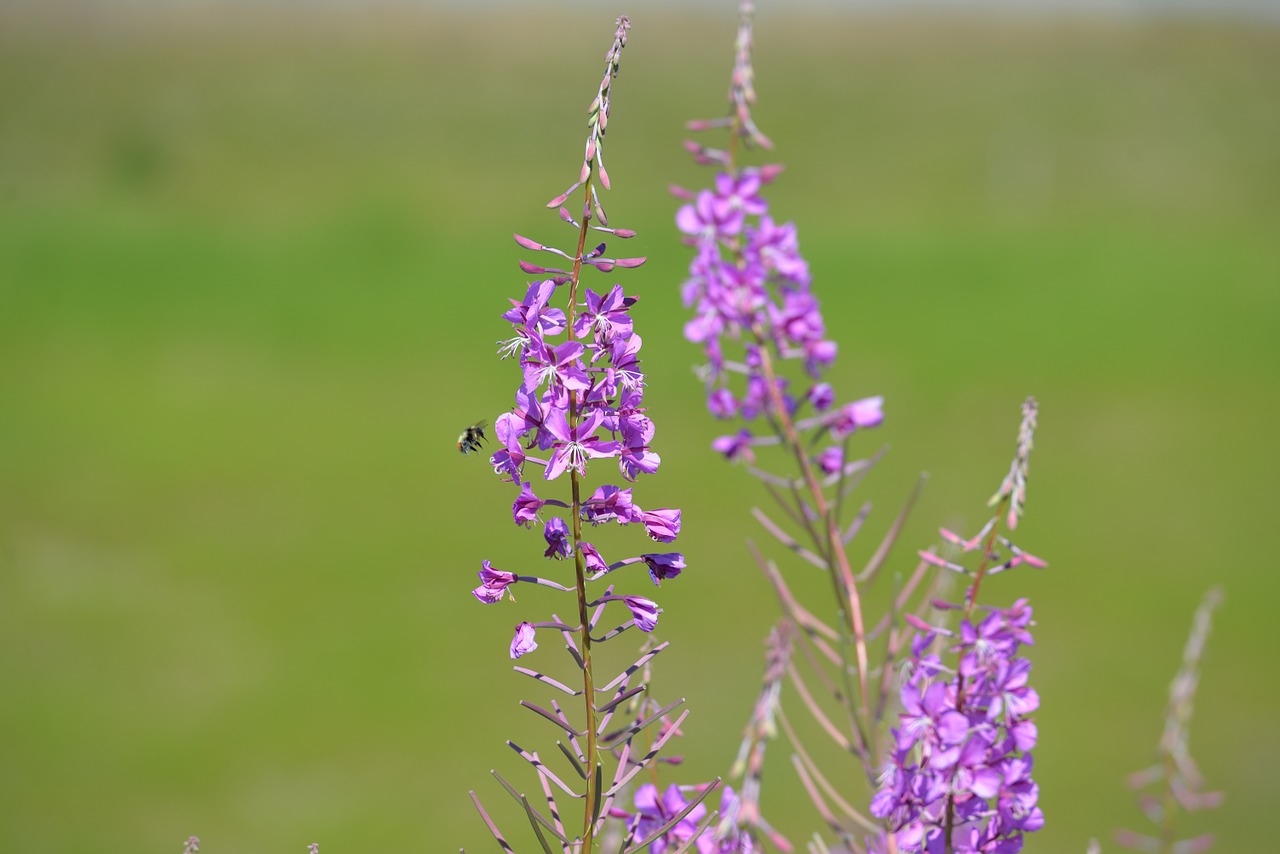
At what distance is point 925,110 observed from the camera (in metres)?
25.8

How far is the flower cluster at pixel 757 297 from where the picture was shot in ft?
4.74

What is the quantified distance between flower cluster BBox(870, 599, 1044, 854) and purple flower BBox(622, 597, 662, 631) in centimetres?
18

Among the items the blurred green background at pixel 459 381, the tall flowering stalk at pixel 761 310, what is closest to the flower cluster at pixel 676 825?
the tall flowering stalk at pixel 761 310

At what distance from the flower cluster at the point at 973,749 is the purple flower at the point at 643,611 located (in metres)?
0.18

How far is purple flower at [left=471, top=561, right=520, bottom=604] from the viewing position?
81 centimetres

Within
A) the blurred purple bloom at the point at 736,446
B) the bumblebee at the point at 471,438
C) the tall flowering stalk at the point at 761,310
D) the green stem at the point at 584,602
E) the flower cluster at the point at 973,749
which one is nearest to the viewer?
the green stem at the point at 584,602

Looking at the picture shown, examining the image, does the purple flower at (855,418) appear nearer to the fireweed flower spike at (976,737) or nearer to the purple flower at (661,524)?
the fireweed flower spike at (976,737)

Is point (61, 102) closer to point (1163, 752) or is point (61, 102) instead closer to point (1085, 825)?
point (1085, 825)

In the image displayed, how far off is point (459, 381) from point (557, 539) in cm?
1269

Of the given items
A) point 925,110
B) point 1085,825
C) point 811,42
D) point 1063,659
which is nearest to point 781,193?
point 925,110

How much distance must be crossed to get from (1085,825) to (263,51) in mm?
21907

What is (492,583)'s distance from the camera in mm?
831

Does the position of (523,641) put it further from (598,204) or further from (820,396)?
(820,396)

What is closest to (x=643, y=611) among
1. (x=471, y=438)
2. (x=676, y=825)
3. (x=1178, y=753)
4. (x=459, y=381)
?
(x=676, y=825)
